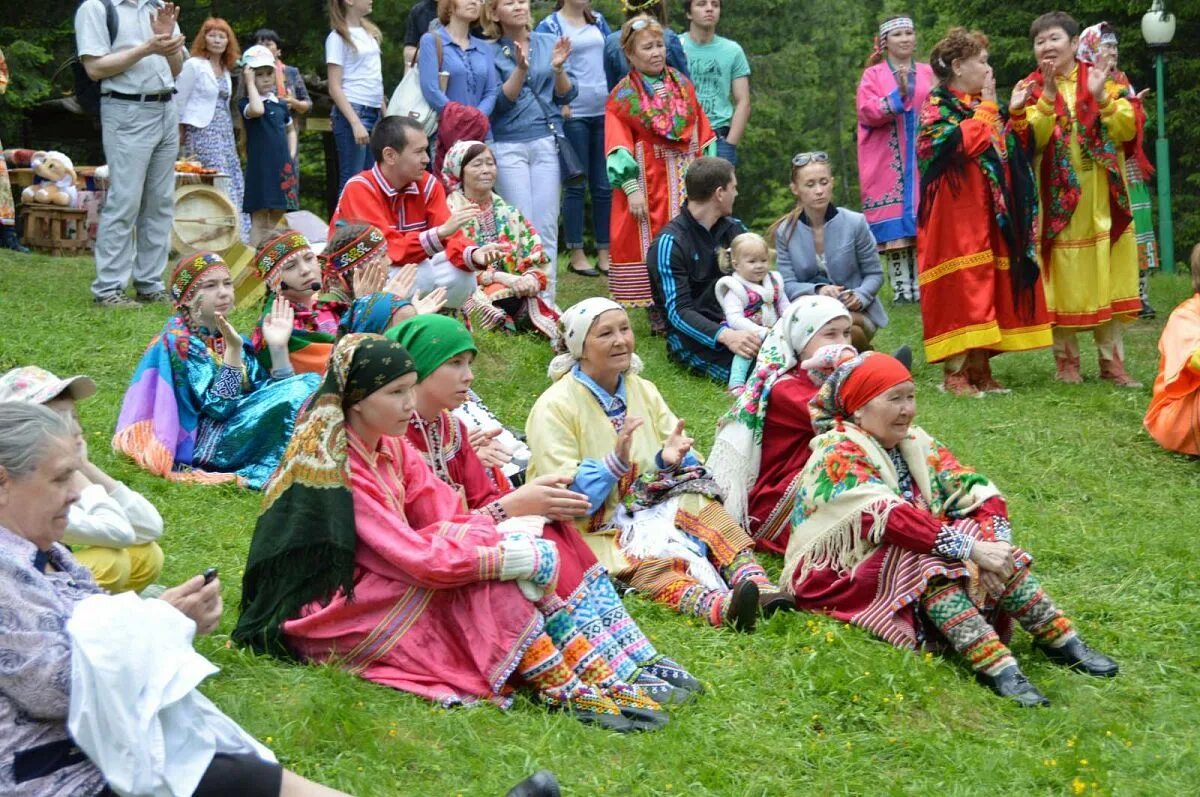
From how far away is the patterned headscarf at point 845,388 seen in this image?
5.32 meters

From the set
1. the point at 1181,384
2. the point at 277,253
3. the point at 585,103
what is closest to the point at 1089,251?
the point at 1181,384

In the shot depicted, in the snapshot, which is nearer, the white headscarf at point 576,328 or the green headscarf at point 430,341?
the green headscarf at point 430,341

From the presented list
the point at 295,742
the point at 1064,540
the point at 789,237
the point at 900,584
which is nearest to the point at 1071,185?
the point at 789,237

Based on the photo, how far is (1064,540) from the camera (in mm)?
6672

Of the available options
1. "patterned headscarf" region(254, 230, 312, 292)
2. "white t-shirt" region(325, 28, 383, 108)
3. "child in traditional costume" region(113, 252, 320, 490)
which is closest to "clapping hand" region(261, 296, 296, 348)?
"child in traditional costume" region(113, 252, 320, 490)

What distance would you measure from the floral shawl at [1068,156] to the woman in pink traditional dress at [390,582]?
601cm

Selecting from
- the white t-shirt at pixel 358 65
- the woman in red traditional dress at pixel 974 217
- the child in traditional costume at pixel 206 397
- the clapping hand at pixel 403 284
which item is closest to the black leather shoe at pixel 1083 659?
the clapping hand at pixel 403 284

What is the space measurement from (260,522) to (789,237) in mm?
5562

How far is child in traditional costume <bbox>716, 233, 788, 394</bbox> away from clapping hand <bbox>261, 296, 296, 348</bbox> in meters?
2.94

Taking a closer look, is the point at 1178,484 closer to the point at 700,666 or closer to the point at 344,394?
the point at 700,666

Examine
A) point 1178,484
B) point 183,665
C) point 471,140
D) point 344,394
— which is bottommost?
point 1178,484

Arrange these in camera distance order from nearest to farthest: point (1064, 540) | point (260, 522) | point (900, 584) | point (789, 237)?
point (260, 522) → point (900, 584) → point (1064, 540) → point (789, 237)

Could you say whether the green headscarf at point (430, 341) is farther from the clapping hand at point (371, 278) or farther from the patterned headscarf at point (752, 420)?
the clapping hand at point (371, 278)

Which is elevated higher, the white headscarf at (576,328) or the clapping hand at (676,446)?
the white headscarf at (576,328)
